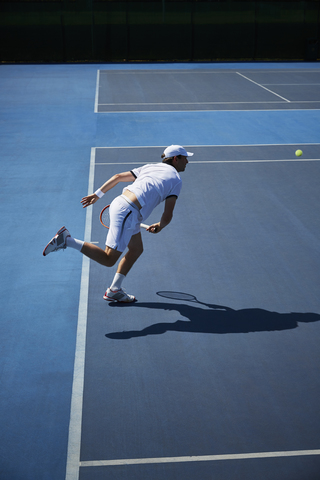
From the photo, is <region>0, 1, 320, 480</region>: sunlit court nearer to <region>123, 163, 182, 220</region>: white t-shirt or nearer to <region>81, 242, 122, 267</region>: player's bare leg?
<region>123, 163, 182, 220</region>: white t-shirt

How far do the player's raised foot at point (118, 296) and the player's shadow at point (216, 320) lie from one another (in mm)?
47

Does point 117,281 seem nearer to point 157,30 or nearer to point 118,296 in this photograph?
point 118,296

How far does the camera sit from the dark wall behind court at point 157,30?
24797 millimetres

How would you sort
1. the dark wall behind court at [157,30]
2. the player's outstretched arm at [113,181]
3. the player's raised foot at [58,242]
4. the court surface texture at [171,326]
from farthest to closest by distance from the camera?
the dark wall behind court at [157,30], the player's outstretched arm at [113,181], the player's raised foot at [58,242], the court surface texture at [171,326]

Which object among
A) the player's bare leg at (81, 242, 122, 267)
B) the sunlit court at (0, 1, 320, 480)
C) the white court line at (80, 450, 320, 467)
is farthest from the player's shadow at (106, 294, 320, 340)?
the white court line at (80, 450, 320, 467)

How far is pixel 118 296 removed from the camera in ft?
16.0

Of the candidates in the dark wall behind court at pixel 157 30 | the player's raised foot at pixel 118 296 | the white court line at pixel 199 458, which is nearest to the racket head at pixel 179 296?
the player's raised foot at pixel 118 296

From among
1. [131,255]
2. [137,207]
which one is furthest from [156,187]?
[131,255]

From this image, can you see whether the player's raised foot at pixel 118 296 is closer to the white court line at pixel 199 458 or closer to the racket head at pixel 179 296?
the racket head at pixel 179 296

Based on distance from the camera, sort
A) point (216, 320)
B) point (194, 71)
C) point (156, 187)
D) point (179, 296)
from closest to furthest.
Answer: point (156, 187) < point (216, 320) < point (179, 296) < point (194, 71)

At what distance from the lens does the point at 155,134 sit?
11.4 metres

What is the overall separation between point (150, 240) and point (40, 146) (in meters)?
5.22

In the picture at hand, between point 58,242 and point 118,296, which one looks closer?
point 58,242

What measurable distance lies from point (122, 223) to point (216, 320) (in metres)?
1.32
